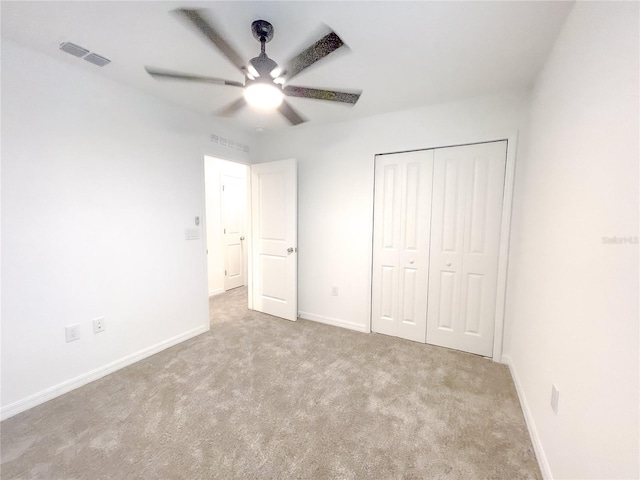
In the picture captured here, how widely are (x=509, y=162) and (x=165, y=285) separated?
130 inches

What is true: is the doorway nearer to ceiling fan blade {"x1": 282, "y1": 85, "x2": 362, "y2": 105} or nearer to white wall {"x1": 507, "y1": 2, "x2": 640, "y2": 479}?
ceiling fan blade {"x1": 282, "y1": 85, "x2": 362, "y2": 105}

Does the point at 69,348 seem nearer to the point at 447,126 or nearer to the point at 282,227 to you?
the point at 282,227

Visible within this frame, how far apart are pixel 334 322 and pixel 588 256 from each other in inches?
96.2

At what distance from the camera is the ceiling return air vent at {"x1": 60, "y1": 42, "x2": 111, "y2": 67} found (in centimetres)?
162

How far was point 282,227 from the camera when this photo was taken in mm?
3188

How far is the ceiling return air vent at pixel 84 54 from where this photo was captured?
1.62 metres

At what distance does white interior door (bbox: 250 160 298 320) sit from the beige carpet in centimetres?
92

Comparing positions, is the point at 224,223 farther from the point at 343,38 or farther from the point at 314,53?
the point at 314,53

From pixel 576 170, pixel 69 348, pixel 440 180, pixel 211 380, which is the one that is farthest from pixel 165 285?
pixel 576 170

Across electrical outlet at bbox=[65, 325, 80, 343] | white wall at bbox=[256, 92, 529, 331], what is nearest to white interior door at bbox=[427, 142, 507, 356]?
white wall at bbox=[256, 92, 529, 331]

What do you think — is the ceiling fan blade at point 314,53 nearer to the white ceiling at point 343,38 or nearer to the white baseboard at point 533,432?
the white ceiling at point 343,38

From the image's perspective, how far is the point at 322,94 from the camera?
5.23ft

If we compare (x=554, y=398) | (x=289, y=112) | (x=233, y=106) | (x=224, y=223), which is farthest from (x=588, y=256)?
(x=224, y=223)

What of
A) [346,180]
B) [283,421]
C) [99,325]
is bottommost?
[283,421]
